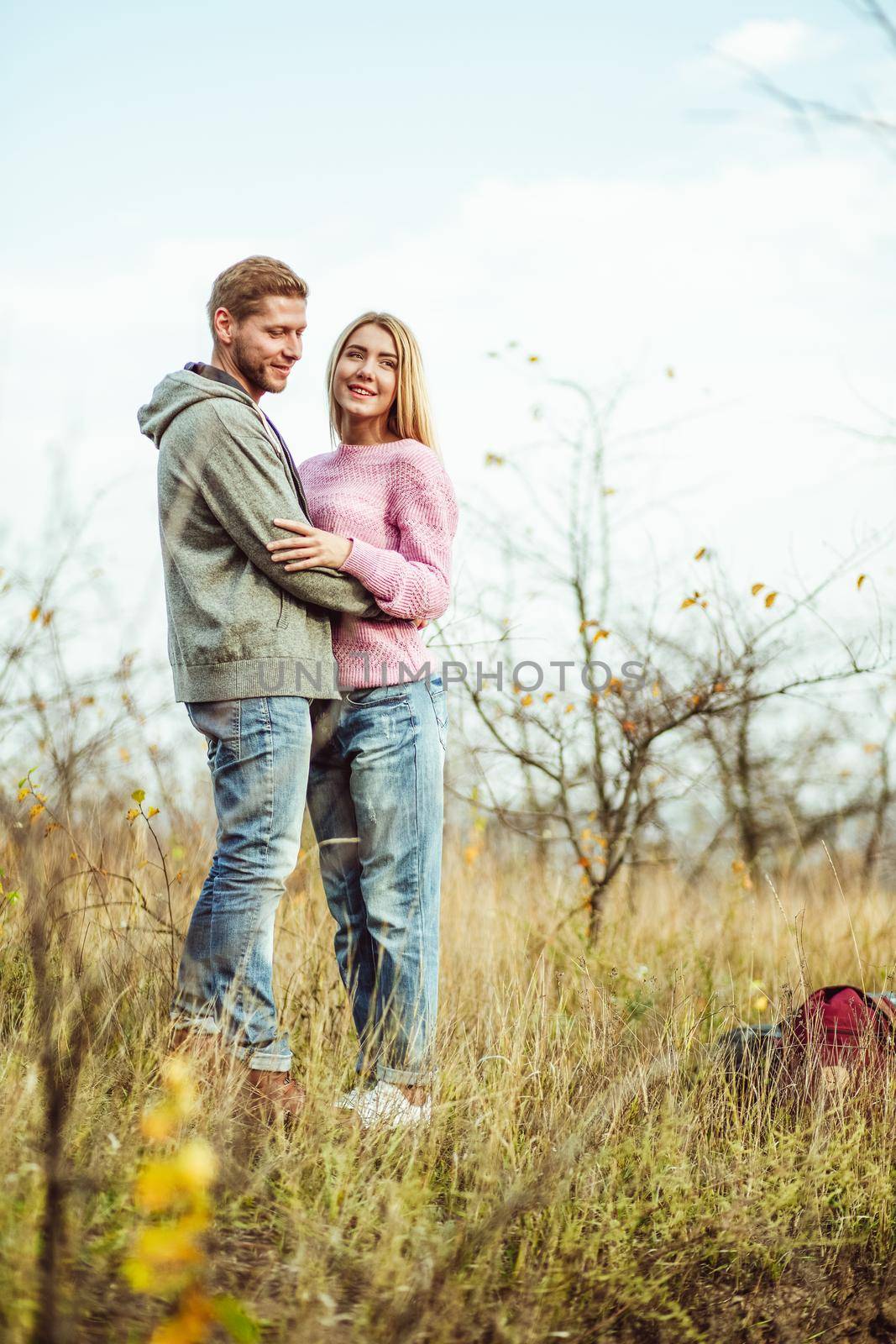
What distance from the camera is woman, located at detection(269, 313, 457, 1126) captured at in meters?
2.54

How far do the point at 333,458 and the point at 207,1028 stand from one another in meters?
1.47

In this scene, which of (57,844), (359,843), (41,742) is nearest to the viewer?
(41,742)

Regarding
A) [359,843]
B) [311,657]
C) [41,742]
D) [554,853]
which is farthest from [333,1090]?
[554,853]

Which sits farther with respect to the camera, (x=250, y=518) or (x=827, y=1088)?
(x=827, y=1088)

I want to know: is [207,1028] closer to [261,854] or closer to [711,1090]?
[261,854]

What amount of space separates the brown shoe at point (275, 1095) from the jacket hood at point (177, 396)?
145cm

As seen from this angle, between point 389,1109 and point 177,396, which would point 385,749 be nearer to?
point 389,1109

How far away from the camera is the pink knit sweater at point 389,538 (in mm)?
2566

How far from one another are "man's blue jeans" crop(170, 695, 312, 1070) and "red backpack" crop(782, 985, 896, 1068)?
1414mm

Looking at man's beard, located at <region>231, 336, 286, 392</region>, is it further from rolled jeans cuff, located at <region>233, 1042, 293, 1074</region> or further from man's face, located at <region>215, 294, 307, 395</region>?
rolled jeans cuff, located at <region>233, 1042, 293, 1074</region>

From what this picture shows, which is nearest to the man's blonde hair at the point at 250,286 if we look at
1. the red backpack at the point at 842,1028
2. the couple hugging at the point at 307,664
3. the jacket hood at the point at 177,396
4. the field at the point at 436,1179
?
the couple hugging at the point at 307,664

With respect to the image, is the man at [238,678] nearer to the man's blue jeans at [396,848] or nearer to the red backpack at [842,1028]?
the man's blue jeans at [396,848]

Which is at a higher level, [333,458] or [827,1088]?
[333,458]

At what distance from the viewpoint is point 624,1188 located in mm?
2318
